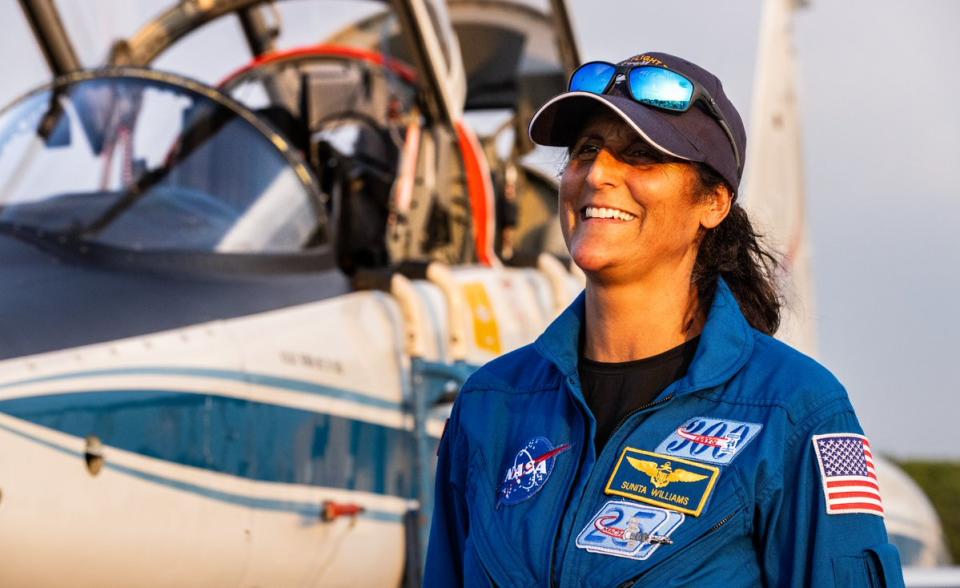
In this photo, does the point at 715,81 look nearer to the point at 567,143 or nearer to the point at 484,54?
the point at 567,143

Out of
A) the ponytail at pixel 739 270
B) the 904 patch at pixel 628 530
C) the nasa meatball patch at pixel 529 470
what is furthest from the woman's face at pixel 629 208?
the 904 patch at pixel 628 530

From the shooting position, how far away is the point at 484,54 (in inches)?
350

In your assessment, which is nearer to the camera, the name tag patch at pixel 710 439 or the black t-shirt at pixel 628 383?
the name tag patch at pixel 710 439

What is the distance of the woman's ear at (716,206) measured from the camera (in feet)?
8.07

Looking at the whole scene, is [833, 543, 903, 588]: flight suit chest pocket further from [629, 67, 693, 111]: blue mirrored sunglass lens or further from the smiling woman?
[629, 67, 693, 111]: blue mirrored sunglass lens

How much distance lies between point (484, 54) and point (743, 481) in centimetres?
698

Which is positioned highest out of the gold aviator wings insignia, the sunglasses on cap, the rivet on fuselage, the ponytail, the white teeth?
the sunglasses on cap

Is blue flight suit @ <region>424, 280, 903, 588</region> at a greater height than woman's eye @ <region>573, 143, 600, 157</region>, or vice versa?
woman's eye @ <region>573, 143, 600, 157</region>

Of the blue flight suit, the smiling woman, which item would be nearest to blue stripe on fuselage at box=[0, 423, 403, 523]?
the smiling woman

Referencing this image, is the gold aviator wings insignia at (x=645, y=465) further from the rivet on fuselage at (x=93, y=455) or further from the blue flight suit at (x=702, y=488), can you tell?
the rivet on fuselage at (x=93, y=455)

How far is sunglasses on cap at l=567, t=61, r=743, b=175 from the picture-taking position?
7.70ft

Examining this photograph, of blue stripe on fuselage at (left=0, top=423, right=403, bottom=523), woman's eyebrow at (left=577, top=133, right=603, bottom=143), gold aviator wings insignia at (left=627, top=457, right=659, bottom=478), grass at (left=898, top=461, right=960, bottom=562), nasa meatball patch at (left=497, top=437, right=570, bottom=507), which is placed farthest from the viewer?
grass at (left=898, top=461, right=960, bottom=562)

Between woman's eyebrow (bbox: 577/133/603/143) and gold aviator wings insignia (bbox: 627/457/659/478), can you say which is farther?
woman's eyebrow (bbox: 577/133/603/143)

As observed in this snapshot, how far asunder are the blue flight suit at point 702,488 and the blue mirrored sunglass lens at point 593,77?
1.38 ft
